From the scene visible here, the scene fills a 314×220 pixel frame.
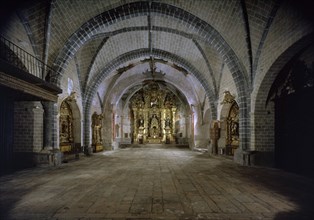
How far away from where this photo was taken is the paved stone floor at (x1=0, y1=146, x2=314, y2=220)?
3.46 meters

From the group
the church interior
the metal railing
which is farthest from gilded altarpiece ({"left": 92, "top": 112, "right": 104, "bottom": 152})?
the metal railing

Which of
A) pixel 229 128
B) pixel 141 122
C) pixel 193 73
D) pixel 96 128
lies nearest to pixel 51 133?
pixel 96 128

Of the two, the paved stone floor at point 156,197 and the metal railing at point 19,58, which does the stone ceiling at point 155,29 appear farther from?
the paved stone floor at point 156,197

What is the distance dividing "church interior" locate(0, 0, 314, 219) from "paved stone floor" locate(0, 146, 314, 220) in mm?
32

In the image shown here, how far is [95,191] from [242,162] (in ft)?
21.0

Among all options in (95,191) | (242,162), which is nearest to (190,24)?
(242,162)

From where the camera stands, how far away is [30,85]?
535 centimetres

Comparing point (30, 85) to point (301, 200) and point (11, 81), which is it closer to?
point (11, 81)

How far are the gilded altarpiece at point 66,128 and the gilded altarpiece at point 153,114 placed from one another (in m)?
13.7

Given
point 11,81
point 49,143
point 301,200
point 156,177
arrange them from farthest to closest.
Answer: point 49,143 → point 156,177 → point 11,81 → point 301,200

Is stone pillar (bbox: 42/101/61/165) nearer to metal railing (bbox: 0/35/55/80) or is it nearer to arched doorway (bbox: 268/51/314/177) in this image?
metal railing (bbox: 0/35/55/80)

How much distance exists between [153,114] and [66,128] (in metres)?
15.2

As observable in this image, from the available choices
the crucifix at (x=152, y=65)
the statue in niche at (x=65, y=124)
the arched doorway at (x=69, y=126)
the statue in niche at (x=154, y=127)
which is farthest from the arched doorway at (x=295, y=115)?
the statue in niche at (x=154, y=127)

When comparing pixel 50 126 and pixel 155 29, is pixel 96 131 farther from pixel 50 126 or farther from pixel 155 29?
pixel 155 29
